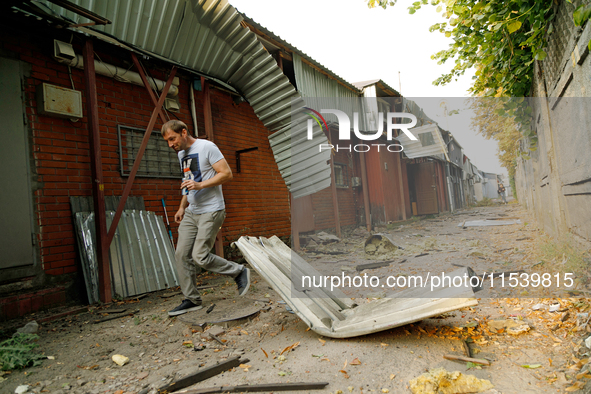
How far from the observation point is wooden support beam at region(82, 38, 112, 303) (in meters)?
3.86

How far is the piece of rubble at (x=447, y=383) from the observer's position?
168cm

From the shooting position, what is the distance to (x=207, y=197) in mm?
3387

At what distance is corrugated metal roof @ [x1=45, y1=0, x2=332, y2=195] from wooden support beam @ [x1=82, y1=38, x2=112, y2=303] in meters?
0.48

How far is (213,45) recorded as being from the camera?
4855mm

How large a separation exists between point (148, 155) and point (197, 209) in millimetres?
2105

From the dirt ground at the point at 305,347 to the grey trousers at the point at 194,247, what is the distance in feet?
1.05

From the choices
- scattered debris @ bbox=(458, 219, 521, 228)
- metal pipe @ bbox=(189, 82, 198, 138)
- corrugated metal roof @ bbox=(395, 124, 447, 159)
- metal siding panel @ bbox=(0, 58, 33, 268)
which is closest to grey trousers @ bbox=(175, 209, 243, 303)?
metal siding panel @ bbox=(0, 58, 33, 268)

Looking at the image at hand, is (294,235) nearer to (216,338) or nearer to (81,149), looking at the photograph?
(81,149)

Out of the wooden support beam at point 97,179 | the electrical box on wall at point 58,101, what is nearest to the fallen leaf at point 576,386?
the wooden support beam at point 97,179

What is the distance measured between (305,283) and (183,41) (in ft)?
12.2

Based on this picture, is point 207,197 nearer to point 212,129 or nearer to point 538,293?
point 212,129

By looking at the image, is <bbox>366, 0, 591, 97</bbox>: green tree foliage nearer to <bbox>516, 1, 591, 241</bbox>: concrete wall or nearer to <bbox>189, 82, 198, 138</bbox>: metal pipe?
<bbox>516, 1, 591, 241</bbox>: concrete wall

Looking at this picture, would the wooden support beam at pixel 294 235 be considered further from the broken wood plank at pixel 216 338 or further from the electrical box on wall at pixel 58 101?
the broken wood plank at pixel 216 338

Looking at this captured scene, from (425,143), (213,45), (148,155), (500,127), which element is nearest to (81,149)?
(148,155)
